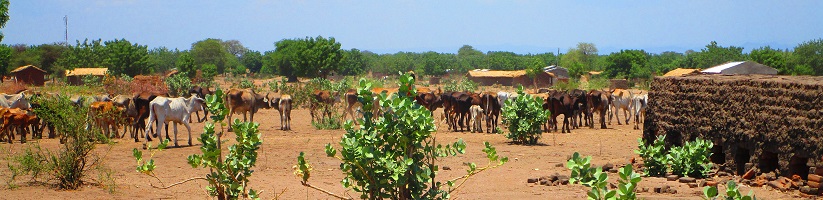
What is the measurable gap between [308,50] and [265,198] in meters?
57.7

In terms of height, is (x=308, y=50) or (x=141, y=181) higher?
(x=308, y=50)

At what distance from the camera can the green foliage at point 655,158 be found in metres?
15.1

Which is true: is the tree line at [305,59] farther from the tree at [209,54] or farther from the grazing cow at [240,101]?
the grazing cow at [240,101]

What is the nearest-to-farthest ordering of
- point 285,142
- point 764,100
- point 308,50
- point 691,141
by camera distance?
point 764,100 < point 691,141 < point 285,142 < point 308,50

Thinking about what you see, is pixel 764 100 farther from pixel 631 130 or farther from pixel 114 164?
pixel 631 130

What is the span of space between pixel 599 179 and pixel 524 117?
15765 millimetres

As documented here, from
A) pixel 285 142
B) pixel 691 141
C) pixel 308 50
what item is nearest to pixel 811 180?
pixel 691 141

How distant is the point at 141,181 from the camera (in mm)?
14609

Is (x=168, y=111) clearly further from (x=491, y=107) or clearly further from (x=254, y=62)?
(x=254, y=62)

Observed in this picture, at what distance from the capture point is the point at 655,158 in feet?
50.1

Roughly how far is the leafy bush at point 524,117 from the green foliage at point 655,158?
649 cm

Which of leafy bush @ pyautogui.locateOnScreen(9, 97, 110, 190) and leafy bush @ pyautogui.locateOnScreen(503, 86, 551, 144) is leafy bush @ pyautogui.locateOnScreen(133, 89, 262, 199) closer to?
leafy bush @ pyautogui.locateOnScreen(9, 97, 110, 190)

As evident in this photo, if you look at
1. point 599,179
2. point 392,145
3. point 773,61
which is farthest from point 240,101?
point 773,61

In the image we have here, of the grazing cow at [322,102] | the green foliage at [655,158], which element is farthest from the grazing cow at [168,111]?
the green foliage at [655,158]
